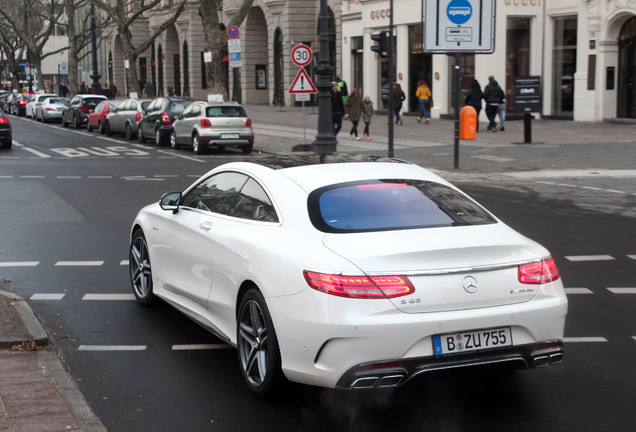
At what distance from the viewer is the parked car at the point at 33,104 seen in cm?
→ 4678

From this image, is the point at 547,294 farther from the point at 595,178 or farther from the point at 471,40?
the point at 471,40

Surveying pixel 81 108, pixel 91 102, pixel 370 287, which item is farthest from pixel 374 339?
pixel 91 102

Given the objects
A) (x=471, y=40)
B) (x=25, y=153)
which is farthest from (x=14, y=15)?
(x=471, y=40)

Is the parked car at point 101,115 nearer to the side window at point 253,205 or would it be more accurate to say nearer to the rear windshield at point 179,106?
the rear windshield at point 179,106

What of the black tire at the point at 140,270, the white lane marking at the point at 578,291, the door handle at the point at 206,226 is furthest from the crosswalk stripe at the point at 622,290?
the black tire at the point at 140,270

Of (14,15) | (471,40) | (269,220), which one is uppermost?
(14,15)

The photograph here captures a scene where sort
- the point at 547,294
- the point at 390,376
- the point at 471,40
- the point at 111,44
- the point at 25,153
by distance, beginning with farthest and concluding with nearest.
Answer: the point at 111,44, the point at 25,153, the point at 471,40, the point at 547,294, the point at 390,376

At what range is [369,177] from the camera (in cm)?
565

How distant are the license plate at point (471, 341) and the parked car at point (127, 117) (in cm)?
2641

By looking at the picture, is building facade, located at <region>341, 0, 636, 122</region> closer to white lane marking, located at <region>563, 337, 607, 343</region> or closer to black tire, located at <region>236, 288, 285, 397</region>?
white lane marking, located at <region>563, 337, 607, 343</region>

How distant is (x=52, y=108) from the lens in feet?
143

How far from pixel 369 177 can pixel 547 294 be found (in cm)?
140

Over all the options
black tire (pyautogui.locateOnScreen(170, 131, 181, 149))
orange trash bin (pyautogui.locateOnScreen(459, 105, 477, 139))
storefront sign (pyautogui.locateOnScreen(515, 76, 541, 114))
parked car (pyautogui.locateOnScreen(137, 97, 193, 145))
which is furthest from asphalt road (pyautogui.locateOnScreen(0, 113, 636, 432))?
parked car (pyautogui.locateOnScreen(137, 97, 193, 145))

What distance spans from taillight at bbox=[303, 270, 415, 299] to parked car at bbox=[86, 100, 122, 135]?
30002mm
